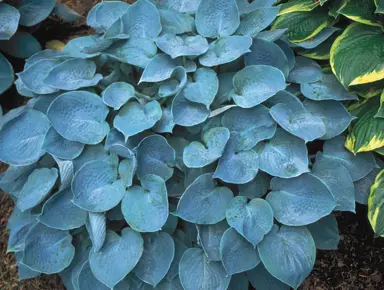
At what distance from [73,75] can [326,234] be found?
3.59ft

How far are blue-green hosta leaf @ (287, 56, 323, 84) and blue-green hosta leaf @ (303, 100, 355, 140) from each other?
0.29 ft

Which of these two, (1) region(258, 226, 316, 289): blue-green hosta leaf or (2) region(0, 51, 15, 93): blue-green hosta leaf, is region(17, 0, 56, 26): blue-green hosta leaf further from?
(1) region(258, 226, 316, 289): blue-green hosta leaf

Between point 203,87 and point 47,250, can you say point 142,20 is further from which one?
point 47,250

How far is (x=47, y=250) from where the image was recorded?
1.88 meters

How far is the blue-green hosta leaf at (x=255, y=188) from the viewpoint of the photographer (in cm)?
180

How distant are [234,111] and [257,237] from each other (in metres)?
0.44

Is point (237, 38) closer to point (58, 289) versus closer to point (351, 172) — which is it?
point (351, 172)

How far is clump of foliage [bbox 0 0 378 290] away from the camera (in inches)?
68.3

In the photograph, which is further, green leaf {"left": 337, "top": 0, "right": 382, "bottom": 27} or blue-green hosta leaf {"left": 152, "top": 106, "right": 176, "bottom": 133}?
green leaf {"left": 337, "top": 0, "right": 382, "bottom": 27}

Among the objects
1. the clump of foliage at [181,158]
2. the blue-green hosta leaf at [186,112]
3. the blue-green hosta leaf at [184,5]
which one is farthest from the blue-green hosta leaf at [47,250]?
the blue-green hosta leaf at [184,5]

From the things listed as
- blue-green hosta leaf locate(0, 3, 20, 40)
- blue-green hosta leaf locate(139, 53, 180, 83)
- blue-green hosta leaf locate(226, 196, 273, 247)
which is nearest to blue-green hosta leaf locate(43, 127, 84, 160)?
blue-green hosta leaf locate(139, 53, 180, 83)

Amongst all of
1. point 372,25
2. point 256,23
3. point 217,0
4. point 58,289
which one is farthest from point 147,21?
point 58,289

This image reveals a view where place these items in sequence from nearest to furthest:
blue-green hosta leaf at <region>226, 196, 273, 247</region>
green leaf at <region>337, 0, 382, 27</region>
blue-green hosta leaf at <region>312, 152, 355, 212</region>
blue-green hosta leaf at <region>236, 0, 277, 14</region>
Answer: blue-green hosta leaf at <region>226, 196, 273, 247</region>
blue-green hosta leaf at <region>312, 152, 355, 212</region>
green leaf at <region>337, 0, 382, 27</region>
blue-green hosta leaf at <region>236, 0, 277, 14</region>

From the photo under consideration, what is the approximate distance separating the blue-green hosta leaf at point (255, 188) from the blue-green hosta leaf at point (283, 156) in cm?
9
